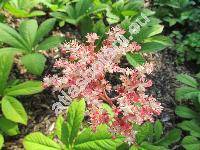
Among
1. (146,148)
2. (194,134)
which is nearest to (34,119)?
(146,148)

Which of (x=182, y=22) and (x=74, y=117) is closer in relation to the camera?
(x=74, y=117)

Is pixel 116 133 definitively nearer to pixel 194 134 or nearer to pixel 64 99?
pixel 64 99

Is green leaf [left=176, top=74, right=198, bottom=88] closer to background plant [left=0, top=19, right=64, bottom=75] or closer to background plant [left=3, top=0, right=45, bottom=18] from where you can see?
background plant [left=0, top=19, right=64, bottom=75]

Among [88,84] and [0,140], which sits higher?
[88,84]

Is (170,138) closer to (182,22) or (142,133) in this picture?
(142,133)

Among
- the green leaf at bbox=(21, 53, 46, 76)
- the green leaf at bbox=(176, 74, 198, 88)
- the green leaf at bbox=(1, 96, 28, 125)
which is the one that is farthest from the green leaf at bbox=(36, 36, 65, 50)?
the green leaf at bbox=(176, 74, 198, 88)

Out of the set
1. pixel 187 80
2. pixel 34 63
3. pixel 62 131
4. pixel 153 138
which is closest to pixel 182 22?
pixel 187 80
